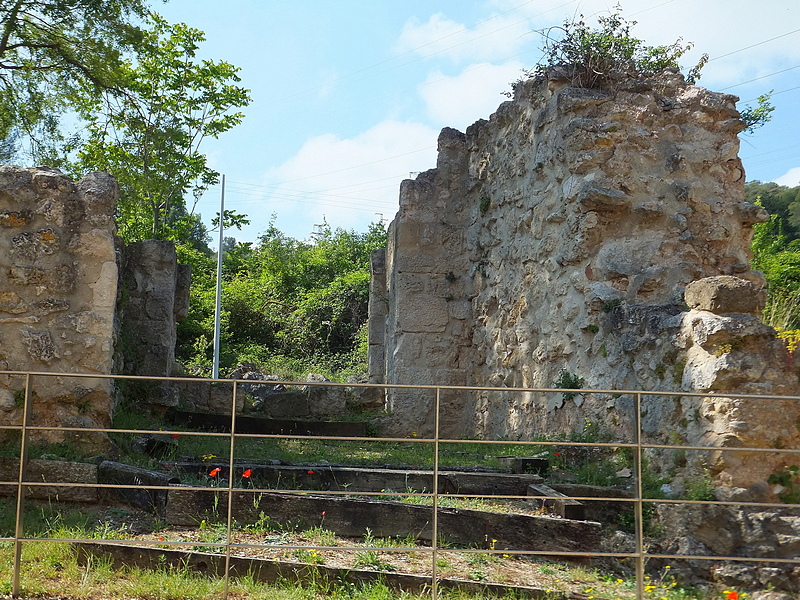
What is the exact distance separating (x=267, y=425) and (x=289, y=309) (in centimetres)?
1181

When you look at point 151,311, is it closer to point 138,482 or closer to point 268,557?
point 138,482

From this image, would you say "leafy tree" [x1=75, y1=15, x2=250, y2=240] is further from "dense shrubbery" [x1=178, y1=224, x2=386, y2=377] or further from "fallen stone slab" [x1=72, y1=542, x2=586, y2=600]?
"fallen stone slab" [x1=72, y1=542, x2=586, y2=600]

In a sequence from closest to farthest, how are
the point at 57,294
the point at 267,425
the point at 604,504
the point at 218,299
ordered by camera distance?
→ the point at 604,504 → the point at 57,294 → the point at 267,425 → the point at 218,299

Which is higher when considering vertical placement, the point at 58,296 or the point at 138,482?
the point at 58,296

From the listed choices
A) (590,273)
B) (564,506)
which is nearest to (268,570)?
(564,506)

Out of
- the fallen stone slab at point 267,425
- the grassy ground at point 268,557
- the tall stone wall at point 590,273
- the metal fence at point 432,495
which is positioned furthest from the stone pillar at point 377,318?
the grassy ground at point 268,557

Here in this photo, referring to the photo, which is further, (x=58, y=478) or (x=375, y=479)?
(x=375, y=479)

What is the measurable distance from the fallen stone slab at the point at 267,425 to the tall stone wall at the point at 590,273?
89cm

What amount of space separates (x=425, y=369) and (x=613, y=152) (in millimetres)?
3951

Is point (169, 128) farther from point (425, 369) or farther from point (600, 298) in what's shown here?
point (600, 298)

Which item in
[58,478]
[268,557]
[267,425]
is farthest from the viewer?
[267,425]

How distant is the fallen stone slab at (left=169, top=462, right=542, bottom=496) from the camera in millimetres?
5695

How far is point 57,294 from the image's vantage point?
258 inches

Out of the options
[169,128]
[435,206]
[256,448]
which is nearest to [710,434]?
[256,448]
